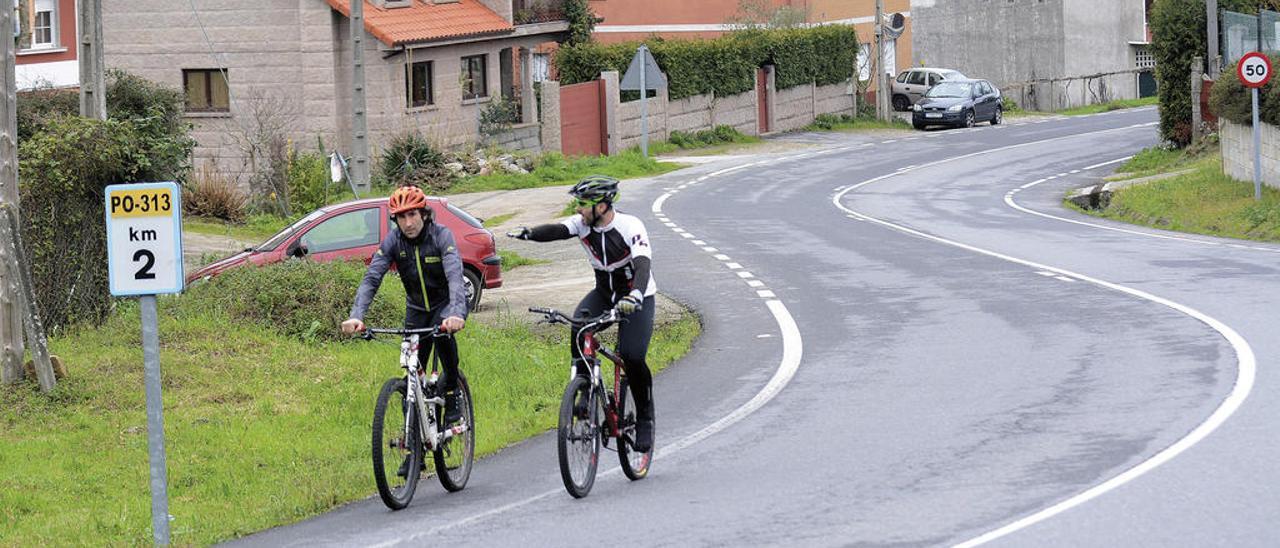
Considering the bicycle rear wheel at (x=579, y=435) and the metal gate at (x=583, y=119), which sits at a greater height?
the metal gate at (x=583, y=119)

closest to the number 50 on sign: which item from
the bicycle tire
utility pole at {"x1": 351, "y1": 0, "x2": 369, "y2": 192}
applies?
the bicycle tire

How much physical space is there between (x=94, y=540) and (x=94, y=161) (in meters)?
7.81

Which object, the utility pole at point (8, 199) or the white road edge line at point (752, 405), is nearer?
the white road edge line at point (752, 405)

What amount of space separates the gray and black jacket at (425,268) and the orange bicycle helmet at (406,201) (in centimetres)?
20

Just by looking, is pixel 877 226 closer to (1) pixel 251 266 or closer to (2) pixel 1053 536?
(1) pixel 251 266

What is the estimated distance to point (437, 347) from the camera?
10.0 metres

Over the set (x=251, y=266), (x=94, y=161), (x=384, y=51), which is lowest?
(x=251, y=266)

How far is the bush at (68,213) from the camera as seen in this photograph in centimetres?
1639

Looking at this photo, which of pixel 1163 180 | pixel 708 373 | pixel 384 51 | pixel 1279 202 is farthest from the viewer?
pixel 384 51

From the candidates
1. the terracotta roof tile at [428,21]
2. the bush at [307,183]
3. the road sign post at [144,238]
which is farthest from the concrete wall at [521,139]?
the road sign post at [144,238]

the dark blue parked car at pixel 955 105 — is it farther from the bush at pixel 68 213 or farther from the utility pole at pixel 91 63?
the bush at pixel 68 213

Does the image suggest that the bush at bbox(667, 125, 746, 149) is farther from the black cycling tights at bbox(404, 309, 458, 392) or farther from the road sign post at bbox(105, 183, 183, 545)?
the road sign post at bbox(105, 183, 183, 545)

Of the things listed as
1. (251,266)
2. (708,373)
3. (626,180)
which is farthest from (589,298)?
(626,180)

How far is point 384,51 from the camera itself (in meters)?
39.7
